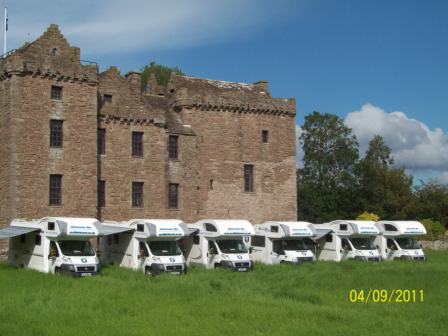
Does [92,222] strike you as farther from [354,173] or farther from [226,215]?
[354,173]

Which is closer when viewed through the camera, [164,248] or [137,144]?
[164,248]

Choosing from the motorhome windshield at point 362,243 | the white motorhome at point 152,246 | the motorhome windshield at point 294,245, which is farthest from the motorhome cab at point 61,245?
the motorhome windshield at point 362,243

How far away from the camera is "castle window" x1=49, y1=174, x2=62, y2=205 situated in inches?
1271

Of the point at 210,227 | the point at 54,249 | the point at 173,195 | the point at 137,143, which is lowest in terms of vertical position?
the point at 54,249

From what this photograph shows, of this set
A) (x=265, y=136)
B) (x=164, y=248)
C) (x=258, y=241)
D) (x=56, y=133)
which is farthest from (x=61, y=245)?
(x=265, y=136)

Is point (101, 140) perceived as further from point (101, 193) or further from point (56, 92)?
A: point (56, 92)

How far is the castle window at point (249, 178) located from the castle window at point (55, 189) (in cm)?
1326

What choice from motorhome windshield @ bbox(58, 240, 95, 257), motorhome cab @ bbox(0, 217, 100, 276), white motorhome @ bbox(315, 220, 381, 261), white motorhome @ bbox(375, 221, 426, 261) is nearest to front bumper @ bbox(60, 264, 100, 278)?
motorhome cab @ bbox(0, 217, 100, 276)

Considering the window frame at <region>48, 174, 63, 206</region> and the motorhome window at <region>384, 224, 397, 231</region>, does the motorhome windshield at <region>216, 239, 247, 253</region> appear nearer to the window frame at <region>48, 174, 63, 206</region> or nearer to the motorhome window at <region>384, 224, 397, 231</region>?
the motorhome window at <region>384, 224, 397, 231</region>

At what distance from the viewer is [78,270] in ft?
78.4

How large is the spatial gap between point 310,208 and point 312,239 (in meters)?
24.8

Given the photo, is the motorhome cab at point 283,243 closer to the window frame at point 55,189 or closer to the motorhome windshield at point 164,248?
the motorhome windshield at point 164,248

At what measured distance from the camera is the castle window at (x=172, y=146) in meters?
38.0
